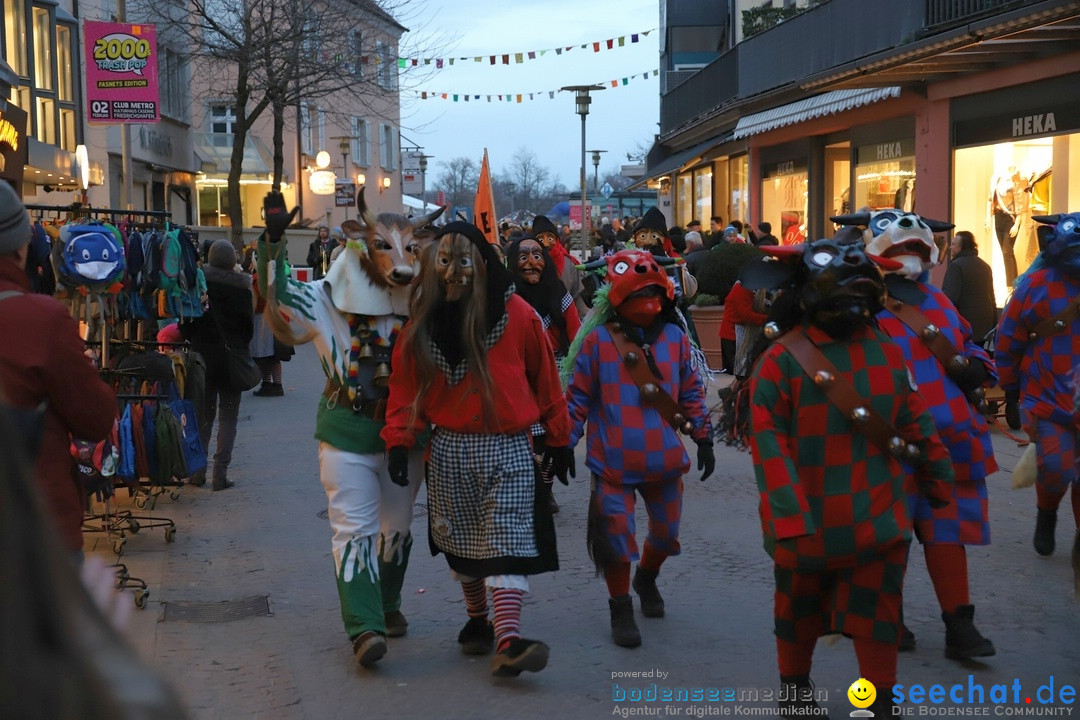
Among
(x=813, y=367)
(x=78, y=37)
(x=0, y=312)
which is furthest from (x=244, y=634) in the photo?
(x=78, y=37)

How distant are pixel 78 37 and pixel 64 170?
24.4 feet

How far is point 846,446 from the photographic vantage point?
14.1ft

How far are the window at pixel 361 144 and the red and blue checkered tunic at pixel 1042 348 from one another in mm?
47104

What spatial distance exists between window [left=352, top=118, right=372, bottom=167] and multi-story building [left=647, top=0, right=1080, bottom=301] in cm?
2645

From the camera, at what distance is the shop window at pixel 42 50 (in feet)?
74.6

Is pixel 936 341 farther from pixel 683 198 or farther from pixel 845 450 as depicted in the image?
pixel 683 198

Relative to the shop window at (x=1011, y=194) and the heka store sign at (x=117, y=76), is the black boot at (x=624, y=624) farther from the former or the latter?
the shop window at (x=1011, y=194)

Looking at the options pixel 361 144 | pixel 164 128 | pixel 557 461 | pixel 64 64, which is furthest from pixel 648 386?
pixel 361 144

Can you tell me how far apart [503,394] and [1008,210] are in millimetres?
11703

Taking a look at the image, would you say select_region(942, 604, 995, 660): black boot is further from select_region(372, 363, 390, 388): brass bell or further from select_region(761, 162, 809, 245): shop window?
select_region(761, 162, 809, 245): shop window

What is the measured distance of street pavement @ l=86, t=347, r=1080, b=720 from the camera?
5.02 meters

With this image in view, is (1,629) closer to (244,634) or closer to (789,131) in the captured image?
(244,634)

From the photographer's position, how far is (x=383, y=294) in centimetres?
559

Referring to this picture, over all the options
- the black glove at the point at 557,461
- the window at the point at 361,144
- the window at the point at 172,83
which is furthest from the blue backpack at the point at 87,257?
the window at the point at 361,144
